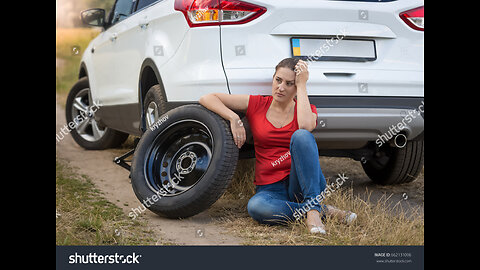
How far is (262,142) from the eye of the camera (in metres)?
3.96

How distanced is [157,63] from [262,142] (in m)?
1.12

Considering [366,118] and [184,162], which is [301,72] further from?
[184,162]

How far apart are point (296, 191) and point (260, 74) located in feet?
2.72

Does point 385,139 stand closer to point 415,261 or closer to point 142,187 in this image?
point 415,261

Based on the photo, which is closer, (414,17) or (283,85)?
(283,85)

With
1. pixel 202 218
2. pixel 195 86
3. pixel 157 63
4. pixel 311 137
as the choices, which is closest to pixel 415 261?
pixel 311 137

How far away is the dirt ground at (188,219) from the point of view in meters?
3.74

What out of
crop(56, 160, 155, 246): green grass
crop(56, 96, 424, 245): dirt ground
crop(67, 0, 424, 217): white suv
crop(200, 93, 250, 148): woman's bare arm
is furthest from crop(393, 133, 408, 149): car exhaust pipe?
crop(56, 160, 155, 246): green grass

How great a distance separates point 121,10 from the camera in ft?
19.4

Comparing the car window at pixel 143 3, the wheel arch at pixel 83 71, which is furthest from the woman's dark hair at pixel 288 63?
the wheel arch at pixel 83 71

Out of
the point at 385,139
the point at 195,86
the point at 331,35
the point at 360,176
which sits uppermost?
the point at 331,35

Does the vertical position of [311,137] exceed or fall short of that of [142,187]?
it exceeds it

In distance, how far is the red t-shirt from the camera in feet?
12.9

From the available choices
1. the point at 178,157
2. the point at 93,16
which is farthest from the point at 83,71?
the point at 178,157
